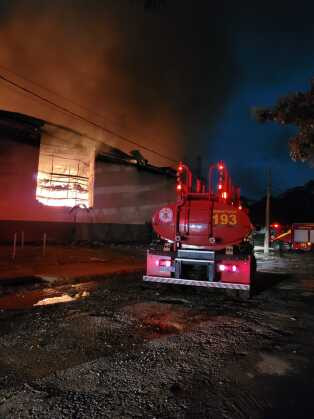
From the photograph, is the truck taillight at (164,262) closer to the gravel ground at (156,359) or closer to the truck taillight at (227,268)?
the gravel ground at (156,359)

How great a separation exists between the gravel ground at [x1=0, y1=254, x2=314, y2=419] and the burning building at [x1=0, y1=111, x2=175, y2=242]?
11823 mm

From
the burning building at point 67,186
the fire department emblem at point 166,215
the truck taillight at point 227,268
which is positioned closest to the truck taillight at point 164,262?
the fire department emblem at point 166,215

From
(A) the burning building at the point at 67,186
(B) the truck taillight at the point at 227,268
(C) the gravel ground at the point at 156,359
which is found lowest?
(C) the gravel ground at the point at 156,359

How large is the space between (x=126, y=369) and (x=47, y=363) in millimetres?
893

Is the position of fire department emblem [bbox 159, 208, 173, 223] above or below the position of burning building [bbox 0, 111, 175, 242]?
below

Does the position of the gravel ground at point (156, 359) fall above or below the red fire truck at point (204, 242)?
below

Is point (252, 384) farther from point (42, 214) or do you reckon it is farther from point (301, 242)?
point (301, 242)

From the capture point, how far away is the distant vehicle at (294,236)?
76.0 ft

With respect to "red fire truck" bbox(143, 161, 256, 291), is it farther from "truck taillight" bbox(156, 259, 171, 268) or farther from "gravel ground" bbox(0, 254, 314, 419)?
"gravel ground" bbox(0, 254, 314, 419)

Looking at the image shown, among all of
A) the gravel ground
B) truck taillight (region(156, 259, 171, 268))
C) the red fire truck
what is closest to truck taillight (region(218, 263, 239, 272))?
the red fire truck

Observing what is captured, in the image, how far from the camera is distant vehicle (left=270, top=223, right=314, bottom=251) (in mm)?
23172

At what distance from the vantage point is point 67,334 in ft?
16.1

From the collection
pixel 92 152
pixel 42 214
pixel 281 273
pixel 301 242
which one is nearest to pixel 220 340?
pixel 281 273

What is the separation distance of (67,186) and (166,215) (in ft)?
41.9
